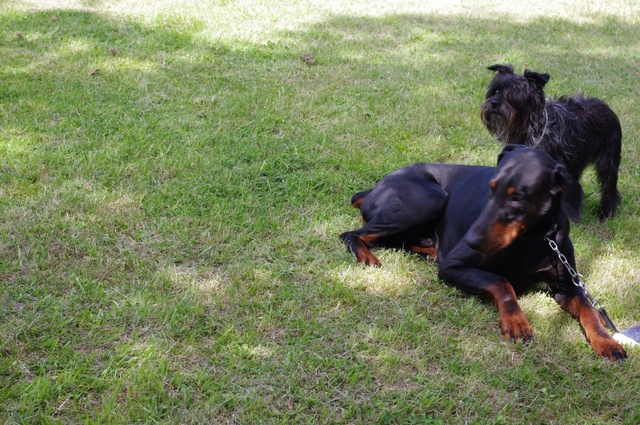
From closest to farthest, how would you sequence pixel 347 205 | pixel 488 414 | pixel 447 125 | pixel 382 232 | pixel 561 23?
pixel 488 414 < pixel 382 232 < pixel 347 205 < pixel 447 125 < pixel 561 23

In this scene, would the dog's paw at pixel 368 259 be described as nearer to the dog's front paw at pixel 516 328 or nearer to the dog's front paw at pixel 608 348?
the dog's front paw at pixel 516 328

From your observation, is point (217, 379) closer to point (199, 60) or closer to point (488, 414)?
point (488, 414)

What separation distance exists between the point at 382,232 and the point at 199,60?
403cm

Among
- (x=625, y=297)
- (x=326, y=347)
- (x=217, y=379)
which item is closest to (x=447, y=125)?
(x=625, y=297)

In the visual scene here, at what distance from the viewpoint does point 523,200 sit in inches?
137

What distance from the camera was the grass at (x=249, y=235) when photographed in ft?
10.3

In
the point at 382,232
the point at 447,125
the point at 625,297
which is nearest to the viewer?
the point at 625,297

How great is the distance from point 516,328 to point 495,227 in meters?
0.57

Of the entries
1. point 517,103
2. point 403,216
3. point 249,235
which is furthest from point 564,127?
point 249,235

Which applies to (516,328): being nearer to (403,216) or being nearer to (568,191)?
(568,191)

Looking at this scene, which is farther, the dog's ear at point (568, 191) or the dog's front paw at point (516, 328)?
the dog's front paw at point (516, 328)

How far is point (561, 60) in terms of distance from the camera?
8414 millimetres

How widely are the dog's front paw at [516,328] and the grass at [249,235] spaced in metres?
0.06

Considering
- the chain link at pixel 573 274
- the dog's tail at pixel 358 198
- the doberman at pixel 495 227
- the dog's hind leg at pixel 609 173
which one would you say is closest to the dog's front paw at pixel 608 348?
the doberman at pixel 495 227
